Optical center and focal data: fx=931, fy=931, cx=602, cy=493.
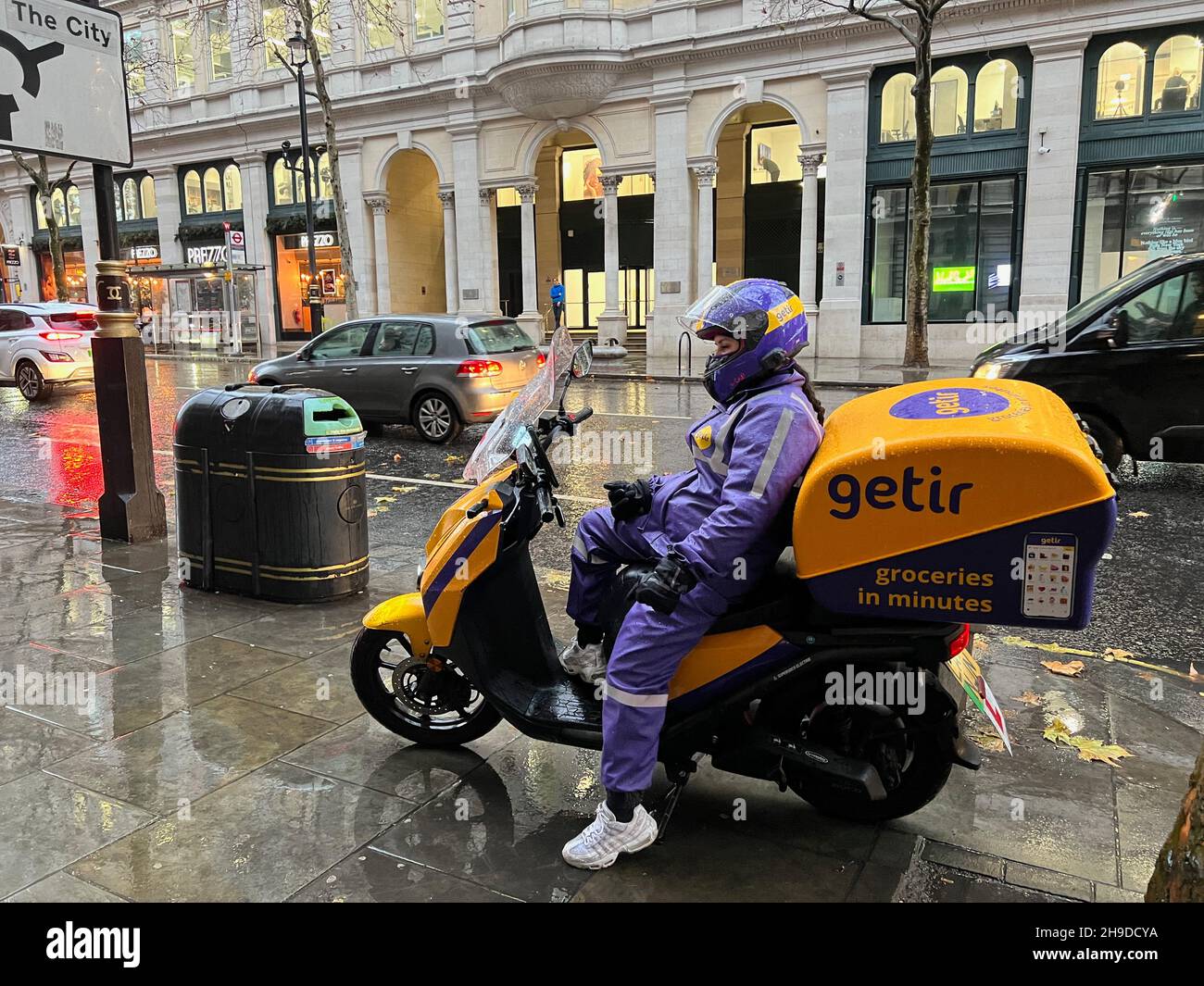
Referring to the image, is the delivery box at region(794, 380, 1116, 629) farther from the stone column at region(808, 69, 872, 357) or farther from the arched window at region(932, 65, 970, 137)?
the arched window at region(932, 65, 970, 137)

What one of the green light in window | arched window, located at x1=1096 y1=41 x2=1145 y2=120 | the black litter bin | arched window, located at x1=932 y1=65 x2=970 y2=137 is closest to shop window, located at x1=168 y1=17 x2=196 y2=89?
arched window, located at x1=932 y1=65 x2=970 y2=137

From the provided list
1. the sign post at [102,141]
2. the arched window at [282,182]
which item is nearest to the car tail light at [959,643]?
the sign post at [102,141]

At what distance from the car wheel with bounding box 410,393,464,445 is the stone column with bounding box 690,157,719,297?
1447 centimetres

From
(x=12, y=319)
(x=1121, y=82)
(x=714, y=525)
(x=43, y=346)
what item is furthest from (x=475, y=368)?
(x=1121, y=82)

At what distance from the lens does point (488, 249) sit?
29031mm

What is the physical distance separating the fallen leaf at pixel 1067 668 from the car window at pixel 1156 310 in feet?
16.7

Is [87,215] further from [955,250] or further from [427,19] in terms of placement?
[955,250]

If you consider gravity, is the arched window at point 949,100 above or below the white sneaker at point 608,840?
above

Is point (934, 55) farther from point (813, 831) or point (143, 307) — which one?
point (143, 307)

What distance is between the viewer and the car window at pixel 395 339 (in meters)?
12.3

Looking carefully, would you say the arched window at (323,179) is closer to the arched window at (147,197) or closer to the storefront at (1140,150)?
the arched window at (147,197)

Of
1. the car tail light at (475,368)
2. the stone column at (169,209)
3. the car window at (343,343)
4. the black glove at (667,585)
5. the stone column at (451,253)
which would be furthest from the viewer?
the stone column at (169,209)

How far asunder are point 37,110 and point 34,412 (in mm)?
10537
